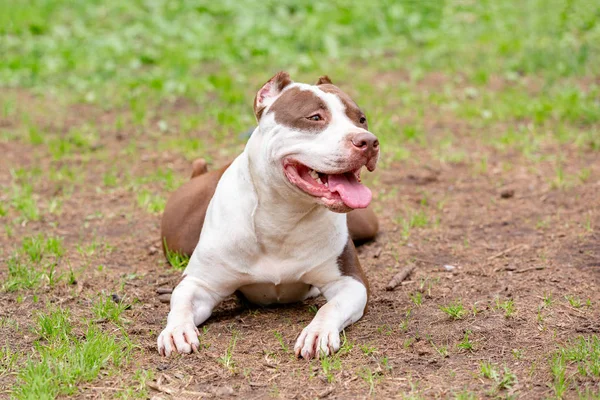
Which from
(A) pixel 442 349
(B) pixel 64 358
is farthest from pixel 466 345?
(B) pixel 64 358

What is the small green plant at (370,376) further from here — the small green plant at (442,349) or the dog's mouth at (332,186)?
the dog's mouth at (332,186)

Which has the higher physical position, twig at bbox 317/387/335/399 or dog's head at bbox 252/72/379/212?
dog's head at bbox 252/72/379/212

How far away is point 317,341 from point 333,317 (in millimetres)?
198

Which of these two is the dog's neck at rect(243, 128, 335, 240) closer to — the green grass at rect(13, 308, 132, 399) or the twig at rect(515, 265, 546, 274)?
the green grass at rect(13, 308, 132, 399)

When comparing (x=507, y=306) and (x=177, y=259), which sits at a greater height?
(x=507, y=306)

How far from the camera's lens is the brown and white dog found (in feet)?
13.1

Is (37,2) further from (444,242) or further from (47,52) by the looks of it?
(444,242)

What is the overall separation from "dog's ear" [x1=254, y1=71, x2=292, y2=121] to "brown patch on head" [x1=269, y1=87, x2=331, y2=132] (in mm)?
117

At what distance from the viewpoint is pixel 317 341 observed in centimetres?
402

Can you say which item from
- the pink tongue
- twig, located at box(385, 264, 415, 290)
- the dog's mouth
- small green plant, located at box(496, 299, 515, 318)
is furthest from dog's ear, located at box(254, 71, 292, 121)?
small green plant, located at box(496, 299, 515, 318)

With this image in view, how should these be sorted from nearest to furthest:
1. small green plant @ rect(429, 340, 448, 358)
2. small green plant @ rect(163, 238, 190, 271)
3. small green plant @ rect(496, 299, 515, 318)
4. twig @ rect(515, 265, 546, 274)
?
1. small green plant @ rect(429, 340, 448, 358)
2. small green plant @ rect(496, 299, 515, 318)
3. twig @ rect(515, 265, 546, 274)
4. small green plant @ rect(163, 238, 190, 271)

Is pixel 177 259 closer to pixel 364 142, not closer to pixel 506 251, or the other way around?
pixel 364 142

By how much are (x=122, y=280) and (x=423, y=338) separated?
1.82 metres


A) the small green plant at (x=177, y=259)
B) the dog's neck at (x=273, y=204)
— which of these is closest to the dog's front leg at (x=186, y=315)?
the dog's neck at (x=273, y=204)
